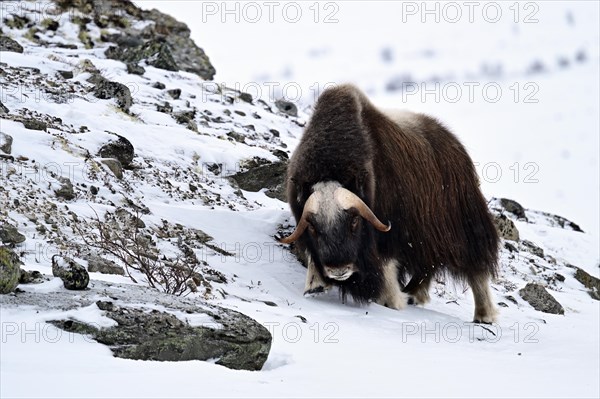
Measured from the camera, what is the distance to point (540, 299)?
301 inches

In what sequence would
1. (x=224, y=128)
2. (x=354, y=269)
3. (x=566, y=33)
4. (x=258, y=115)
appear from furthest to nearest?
(x=566, y=33), (x=258, y=115), (x=224, y=128), (x=354, y=269)

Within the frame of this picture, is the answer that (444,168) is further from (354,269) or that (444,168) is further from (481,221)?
(354,269)

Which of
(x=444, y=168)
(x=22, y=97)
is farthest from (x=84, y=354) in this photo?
(x=22, y=97)

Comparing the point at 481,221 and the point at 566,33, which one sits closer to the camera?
the point at 481,221

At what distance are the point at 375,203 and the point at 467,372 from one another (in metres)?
1.97

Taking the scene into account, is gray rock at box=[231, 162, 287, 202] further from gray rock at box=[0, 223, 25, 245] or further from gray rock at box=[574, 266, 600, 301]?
gray rock at box=[574, 266, 600, 301]

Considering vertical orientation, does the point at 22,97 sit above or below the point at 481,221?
above

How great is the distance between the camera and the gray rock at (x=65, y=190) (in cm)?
599

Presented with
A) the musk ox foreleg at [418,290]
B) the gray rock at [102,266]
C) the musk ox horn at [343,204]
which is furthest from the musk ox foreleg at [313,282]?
the gray rock at [102,266]

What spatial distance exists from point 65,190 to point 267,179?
2462mm

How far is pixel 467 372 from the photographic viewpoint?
433 cm

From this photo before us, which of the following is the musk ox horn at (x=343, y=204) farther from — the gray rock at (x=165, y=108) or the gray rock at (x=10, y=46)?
the gray rock at (x=10, y=46)

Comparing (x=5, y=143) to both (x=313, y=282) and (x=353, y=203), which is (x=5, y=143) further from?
(x=353, y=203)

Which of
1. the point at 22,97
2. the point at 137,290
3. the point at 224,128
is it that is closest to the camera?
the point at 137,290
